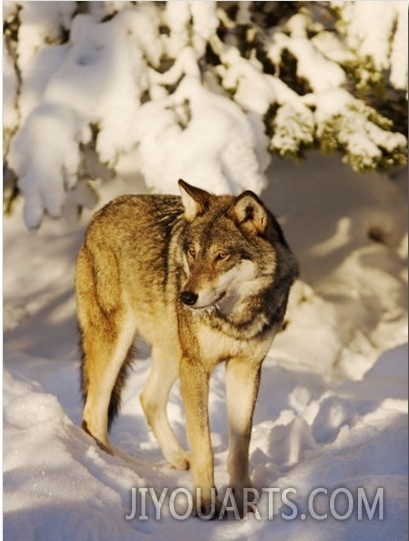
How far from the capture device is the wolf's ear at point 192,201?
228 inches

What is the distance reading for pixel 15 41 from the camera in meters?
10.1

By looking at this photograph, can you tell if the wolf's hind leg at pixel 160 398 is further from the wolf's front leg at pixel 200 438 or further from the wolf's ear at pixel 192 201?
the wolf's ear at pixel 192 201

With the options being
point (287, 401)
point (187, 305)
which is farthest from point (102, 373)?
point (287, 401)

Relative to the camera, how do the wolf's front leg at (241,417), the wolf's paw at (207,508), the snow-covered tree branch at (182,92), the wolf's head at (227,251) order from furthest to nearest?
1. the snow-covered tree branch at (182,92)
2. the wolf's front leg at (241,417)
3. the wolf's paw at (207,508)
4. the wolf's head at (227,251)

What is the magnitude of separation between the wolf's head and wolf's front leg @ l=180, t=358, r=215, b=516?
0.42m

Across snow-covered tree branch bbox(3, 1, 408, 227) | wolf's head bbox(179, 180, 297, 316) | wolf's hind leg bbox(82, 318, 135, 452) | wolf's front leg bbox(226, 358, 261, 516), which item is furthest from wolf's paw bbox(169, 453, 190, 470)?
snow-covered tree branch bbox(3, 1, 408, 227)

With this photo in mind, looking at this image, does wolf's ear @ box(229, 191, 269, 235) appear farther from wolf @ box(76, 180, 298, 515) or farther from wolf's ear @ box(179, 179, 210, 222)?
wolf's ear @ box(179, 179, 210, 222)

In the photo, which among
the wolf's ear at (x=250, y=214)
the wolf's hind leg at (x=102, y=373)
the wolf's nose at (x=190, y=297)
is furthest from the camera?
the wolf's hind leg at (x=102, y=373)

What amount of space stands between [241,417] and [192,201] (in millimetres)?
1278

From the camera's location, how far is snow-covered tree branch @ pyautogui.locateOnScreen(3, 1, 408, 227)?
358 inches

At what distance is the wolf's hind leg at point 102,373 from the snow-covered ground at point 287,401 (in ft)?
0.74

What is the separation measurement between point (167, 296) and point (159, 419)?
1.10m

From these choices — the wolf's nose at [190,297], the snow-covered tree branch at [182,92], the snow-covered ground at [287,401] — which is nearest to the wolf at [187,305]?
the wolf's nose at [190,297]

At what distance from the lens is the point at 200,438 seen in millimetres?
5805
